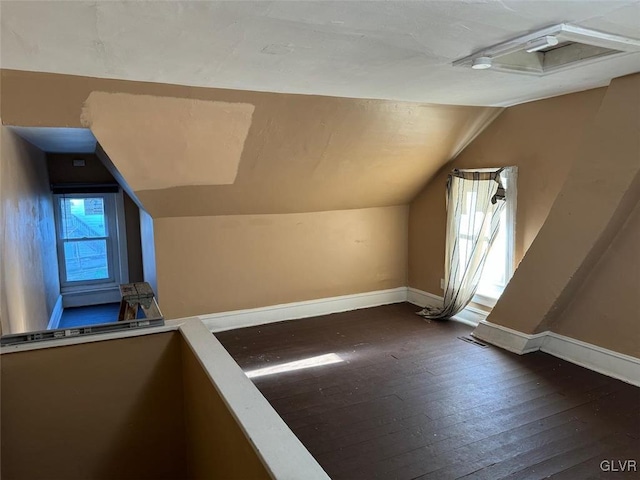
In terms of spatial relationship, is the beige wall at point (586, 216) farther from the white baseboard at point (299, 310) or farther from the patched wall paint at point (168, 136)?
the patched wall paint at point (168, 136)

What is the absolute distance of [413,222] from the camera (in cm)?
557

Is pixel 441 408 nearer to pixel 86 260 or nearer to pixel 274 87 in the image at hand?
pixel 274 87

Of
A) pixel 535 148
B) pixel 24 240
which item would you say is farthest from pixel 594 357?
pixel 24 240

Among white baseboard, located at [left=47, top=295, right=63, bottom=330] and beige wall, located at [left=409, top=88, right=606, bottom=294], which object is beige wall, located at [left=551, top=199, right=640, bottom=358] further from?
white baseboard, located at [left=47, top=295, right=63, bottom=330]

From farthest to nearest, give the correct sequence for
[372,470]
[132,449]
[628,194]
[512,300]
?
[512,300] → [628,194] → [132,449] → [372,470]

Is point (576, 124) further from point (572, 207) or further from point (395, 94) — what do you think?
point (395, 94)

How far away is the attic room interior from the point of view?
2018 millimetres

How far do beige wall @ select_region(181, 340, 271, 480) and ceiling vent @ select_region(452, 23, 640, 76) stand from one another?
2096mm

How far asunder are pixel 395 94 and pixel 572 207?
5.22 feet

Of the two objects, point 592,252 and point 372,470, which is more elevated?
point 592,252

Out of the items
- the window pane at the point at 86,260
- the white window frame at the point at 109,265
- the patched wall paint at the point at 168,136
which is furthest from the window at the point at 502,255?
the window pane at the point at 86,260

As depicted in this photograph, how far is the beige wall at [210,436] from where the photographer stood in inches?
62.0

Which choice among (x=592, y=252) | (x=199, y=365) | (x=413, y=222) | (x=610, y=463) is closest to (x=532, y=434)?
(x=610, y=463)

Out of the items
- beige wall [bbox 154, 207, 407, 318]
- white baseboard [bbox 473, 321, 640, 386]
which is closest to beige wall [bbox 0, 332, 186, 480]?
beige wall [bbox 154, 207, 407, 318]
